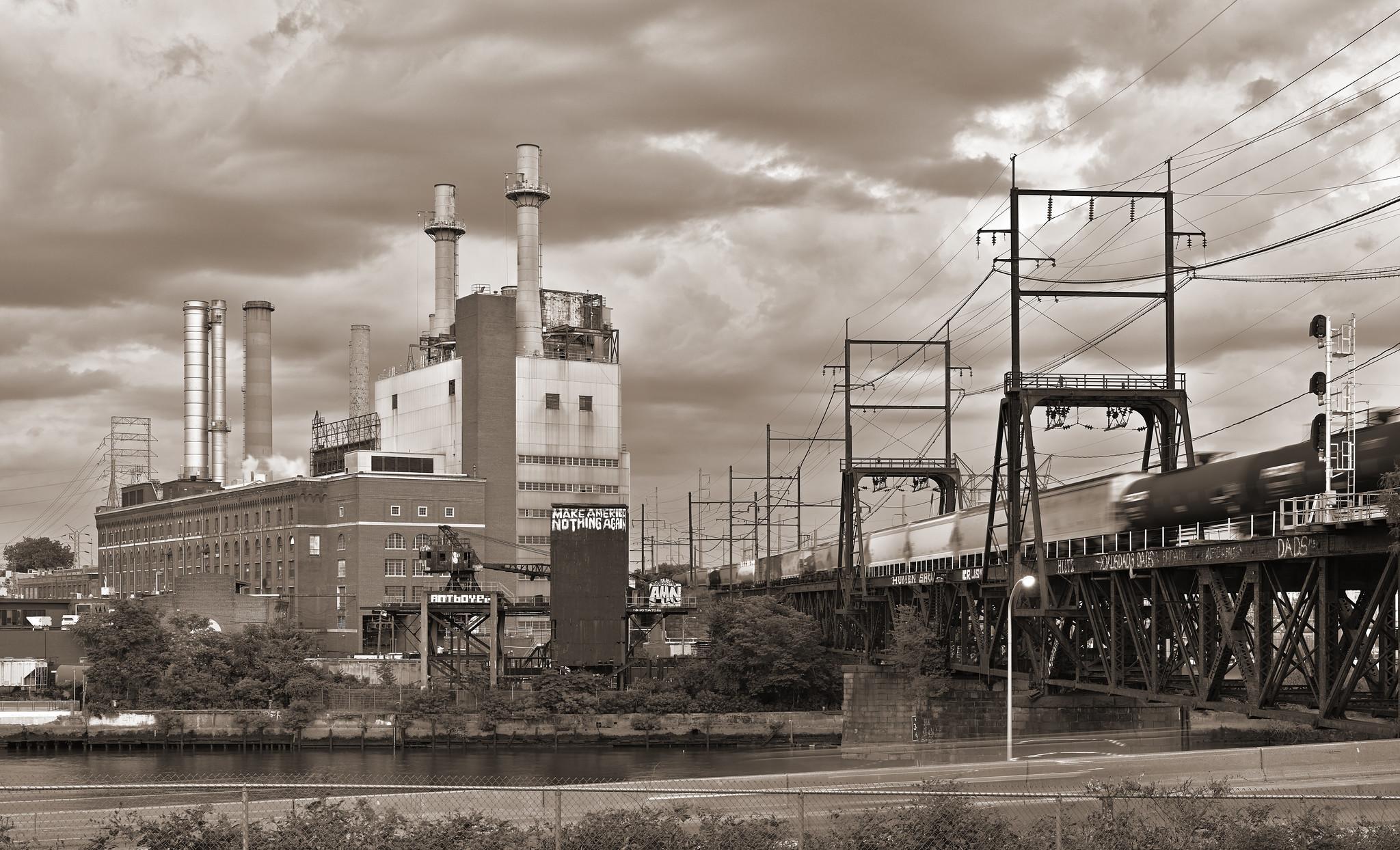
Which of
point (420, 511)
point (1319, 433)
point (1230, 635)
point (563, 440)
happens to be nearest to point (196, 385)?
point (420, 511)

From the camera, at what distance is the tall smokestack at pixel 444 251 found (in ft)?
530

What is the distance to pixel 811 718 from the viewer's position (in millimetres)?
93625

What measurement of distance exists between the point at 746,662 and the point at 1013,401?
4296 centimetres

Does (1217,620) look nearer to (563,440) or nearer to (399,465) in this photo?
(563,440)

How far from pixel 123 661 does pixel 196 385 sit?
236 feet

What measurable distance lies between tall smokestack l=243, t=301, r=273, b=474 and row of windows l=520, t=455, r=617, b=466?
127 ft

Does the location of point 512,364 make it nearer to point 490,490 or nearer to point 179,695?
point 490,490

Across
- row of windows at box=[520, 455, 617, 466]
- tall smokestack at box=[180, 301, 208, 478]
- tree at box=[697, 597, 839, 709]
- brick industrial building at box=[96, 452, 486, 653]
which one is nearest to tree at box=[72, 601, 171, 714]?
brick industrial building at box=[96, 452, 486, 653]

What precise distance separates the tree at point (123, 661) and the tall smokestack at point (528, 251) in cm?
5442

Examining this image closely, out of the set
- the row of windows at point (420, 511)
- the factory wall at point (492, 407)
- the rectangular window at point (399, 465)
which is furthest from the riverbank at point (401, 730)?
the rectangular window at point (399, 465)

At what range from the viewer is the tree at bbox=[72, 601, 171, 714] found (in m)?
100

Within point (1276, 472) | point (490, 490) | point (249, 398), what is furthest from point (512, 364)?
point (1276, 472)

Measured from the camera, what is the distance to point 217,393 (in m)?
171

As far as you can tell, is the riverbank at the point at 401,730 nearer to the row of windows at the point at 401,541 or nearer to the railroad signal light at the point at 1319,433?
the row of windows at the point at 401,541
